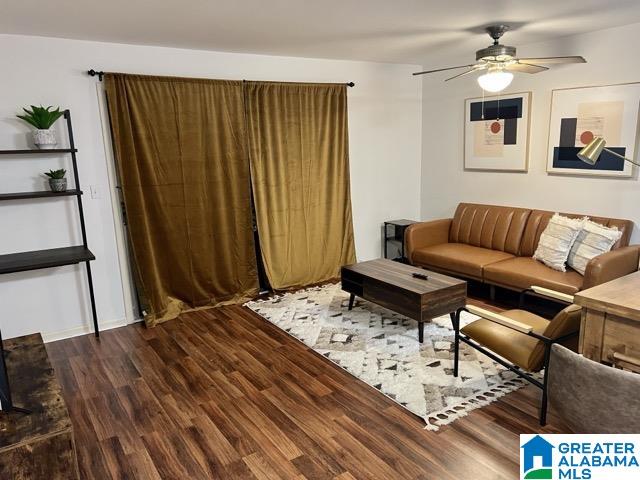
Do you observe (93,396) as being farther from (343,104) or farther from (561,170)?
(561,170)

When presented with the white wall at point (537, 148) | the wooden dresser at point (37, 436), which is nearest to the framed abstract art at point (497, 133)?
the white wall at point (537, 148)

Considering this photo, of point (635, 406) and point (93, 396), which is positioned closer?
point (635, 406)

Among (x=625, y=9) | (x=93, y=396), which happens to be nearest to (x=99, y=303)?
(x=93, y=396)

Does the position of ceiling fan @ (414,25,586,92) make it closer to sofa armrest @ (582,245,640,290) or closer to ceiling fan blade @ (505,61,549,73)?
ceiling fan blade @ (505,61,549,73)

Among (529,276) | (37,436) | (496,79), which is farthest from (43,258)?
(529,276)

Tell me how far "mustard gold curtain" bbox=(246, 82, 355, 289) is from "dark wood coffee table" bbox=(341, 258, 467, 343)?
104 centimetres

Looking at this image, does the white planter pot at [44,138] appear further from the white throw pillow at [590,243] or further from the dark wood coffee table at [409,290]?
the white throw pillow at [590,243]

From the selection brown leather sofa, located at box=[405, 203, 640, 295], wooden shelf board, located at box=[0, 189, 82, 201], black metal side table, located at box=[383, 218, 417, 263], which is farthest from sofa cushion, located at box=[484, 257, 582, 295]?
wooden shelf board, located at box=[0, 189, 82, 201]

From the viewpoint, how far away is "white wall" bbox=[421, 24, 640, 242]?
391 cm

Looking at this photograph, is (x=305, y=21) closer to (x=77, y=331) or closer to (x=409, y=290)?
(x=409, y=290)

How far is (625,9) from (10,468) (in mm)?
4389

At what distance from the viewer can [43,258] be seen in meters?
3.49

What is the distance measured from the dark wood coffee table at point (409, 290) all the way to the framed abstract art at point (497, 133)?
180cm

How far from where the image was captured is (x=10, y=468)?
176cm
